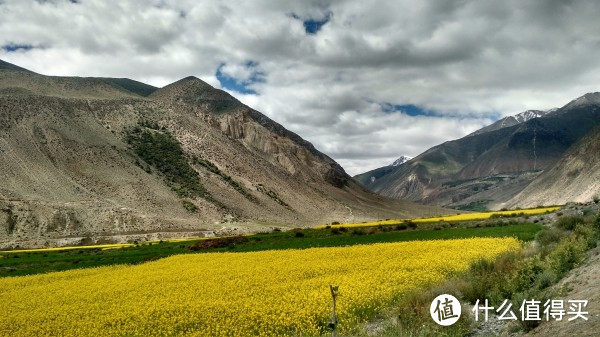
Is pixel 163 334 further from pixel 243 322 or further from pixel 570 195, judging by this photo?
pixel 570 195

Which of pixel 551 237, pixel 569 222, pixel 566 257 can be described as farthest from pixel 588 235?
pixel 569 222

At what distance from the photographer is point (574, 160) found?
174125mm

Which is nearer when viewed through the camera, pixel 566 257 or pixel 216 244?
pixel 566 257

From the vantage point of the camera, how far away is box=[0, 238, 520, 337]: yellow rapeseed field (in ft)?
48.9

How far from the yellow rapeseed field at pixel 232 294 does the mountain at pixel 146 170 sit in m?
53.4

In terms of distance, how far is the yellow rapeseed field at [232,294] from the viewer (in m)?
14.9

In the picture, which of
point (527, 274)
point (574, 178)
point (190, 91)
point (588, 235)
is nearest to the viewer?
point (527, 274)

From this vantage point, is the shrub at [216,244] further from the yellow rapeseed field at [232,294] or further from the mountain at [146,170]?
the mountain at [146,170]

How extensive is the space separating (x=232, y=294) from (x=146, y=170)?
101 metres

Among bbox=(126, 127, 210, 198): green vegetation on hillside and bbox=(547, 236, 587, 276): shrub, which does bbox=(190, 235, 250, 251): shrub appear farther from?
bbox=(126, 127, 210, 198): green vegetation on hillside

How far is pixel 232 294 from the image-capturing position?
1855 cm

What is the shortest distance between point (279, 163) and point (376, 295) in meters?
149

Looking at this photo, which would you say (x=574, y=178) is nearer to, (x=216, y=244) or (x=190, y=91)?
(x=190, y=91)

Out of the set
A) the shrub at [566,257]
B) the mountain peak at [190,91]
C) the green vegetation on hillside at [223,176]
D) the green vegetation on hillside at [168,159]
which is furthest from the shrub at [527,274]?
the mountain peak at [190,91]
